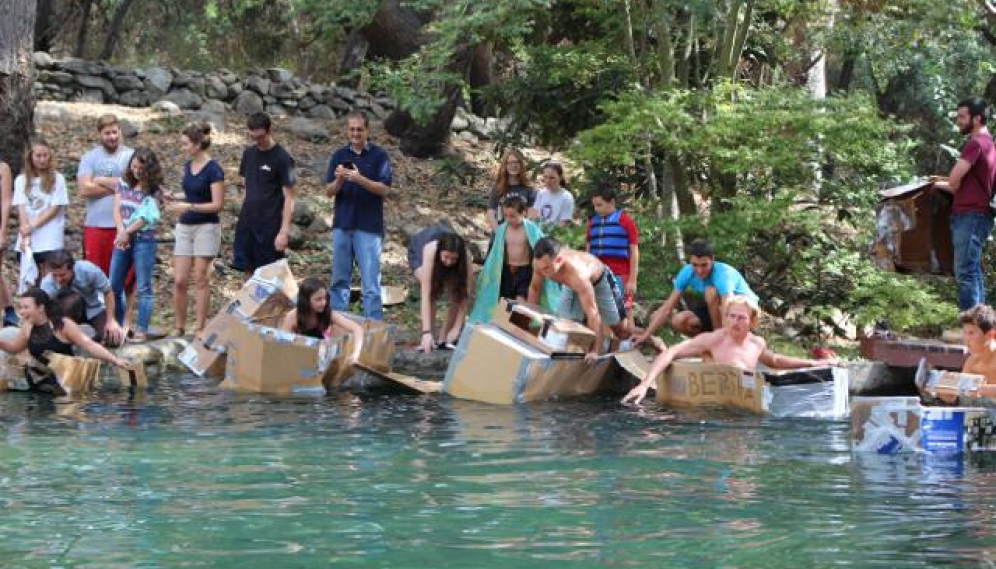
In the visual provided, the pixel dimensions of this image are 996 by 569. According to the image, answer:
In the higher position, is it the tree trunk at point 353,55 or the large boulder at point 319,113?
the tree trunk at point 353,55

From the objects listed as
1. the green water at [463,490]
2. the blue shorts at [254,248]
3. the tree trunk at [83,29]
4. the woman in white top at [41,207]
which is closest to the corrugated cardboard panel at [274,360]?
the green water at [463,490]

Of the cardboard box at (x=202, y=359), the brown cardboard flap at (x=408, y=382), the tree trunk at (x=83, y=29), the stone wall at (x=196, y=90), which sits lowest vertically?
the brown cardboard flap at (x=408, y=382)

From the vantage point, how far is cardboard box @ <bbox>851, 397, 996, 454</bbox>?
9352 millimetres

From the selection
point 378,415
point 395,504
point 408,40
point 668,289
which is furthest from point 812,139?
Result: point 408,40

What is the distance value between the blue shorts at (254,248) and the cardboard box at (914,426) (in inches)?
237

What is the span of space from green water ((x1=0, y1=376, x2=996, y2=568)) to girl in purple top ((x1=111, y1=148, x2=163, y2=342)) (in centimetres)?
208

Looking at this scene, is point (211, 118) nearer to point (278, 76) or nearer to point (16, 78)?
point (278, 76)

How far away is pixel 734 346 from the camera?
458 inches

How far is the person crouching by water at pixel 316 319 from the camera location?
1191cm

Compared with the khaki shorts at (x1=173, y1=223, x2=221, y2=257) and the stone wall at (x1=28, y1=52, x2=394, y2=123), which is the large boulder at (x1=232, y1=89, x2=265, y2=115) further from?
the khaki shorts at (x1=173, y1=223, x2=221, y2=257)

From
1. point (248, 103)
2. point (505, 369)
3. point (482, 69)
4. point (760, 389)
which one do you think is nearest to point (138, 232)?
point (505, 369)

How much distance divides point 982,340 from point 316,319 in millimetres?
5015

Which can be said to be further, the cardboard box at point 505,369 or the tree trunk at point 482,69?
the tree trunk at point 482,69

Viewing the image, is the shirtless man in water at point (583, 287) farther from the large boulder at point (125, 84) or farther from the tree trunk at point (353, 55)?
the tree trunk at point (353, 55)
